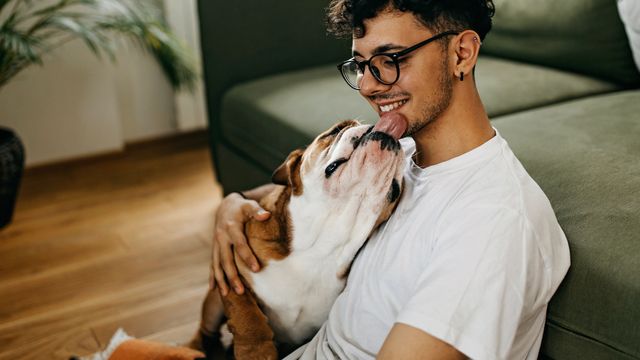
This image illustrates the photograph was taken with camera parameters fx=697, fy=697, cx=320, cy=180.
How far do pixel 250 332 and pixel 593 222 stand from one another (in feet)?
2.31

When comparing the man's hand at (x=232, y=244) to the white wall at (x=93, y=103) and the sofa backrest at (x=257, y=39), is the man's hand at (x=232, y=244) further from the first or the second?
the white wall at (x=93, y=103)

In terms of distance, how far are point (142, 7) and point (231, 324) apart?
219 cm

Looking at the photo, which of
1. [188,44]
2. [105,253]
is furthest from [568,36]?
[188,44]

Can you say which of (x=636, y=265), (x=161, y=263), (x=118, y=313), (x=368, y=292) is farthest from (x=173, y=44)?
(x=636, y=265)

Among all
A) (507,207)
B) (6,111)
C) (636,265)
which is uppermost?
(507,207)

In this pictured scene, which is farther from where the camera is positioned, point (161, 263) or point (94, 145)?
point (94, 145)

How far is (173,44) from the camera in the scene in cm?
311

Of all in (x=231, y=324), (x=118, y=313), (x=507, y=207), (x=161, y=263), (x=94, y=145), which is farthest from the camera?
(x=94, y=145)

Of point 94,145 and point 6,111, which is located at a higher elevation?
point 6,111

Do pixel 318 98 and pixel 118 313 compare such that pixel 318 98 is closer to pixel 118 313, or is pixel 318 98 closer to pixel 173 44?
pixel 118 313


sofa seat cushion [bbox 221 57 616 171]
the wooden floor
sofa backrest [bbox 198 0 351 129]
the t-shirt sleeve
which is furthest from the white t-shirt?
sofa backrest [bbox 198 0 351 129]

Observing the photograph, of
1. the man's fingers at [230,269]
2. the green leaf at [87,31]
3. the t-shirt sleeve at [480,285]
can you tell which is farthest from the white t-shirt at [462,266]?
the green leaf at [87,31]

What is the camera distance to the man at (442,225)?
1013mm

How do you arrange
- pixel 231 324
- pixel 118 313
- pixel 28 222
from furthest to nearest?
pixel 28 222 < pixel 118 313 < pixel 231 324
